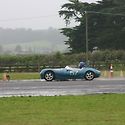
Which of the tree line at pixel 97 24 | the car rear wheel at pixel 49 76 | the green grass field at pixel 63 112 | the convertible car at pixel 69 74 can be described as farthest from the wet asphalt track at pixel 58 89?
the tree line at pixel 97 24

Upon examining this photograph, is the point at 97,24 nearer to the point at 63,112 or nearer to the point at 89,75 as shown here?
the point at 89,75

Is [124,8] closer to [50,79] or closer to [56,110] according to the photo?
[50,79]

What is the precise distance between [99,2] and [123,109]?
7556 cm

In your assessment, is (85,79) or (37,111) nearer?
(37,111)

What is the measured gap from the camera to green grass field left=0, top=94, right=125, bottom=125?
11.0 metres

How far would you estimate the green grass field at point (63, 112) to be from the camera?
36.2 feet

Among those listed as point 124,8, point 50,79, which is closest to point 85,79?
point 50,79

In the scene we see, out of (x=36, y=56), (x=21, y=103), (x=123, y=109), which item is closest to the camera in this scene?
(x=123, y=109)

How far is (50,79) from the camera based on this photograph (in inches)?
1236

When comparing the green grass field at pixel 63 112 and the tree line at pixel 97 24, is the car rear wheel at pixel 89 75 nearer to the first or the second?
the green grass field at pixel 63 112

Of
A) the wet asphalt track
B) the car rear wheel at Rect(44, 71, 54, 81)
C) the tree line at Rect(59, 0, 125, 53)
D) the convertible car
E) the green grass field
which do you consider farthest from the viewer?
the tree line at Rect(59, 0, 125, 53)

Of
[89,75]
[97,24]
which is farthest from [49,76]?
[97,24]

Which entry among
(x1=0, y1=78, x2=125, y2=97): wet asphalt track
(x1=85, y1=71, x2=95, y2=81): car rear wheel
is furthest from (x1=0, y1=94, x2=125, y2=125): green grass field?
(x1=85, y1=71, x2=95, y2=81): car rear wheel

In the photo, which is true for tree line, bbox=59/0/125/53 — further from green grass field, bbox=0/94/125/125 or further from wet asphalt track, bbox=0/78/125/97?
green grass field, bbox=0/94/125/125
